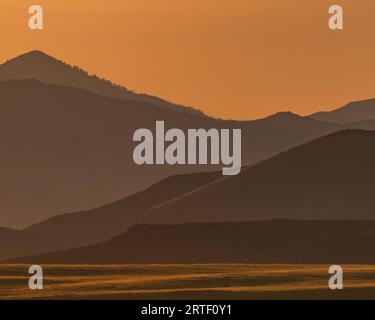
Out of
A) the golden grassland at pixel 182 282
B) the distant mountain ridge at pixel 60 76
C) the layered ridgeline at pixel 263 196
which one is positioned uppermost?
the distant mountain ridge at pixel 60 76

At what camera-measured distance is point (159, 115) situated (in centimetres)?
2147

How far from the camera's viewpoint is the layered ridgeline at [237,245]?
2237cm

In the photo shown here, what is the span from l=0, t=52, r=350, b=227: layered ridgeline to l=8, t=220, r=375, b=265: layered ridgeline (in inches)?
53.9

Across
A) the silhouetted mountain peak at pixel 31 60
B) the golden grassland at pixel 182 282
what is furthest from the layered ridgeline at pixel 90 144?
the golden grassland at pixel 182 282

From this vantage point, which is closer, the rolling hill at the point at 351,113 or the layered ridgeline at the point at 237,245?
the rolling hill at the point at 351,113

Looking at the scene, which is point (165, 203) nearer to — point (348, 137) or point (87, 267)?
point (87, 267)

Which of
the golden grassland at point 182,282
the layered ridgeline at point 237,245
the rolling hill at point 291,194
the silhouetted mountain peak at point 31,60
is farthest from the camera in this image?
the rolling hill at point 291,194

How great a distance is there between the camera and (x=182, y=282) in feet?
67.4

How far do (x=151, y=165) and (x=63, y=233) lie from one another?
293cm

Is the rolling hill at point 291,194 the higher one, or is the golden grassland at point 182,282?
the rolling hill at point 291,194

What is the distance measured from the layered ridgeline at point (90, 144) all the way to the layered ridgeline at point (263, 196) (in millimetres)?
478

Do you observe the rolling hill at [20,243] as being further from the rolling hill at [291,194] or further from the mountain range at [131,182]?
the rolling hill at [291,194]
